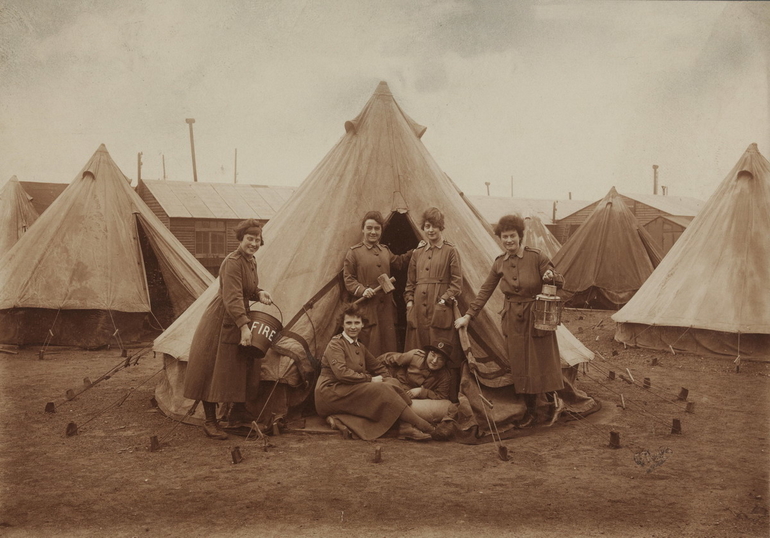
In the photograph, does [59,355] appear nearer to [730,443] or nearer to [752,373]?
[730,443]

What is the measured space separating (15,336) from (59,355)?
38.0 inches

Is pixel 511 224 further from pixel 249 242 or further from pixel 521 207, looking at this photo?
pixel 521 207

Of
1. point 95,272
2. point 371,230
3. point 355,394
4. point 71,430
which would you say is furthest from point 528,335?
point 95,272

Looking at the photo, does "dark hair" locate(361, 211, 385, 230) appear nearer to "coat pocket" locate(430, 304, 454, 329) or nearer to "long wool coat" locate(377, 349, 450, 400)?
"coat pocket" locate(430, 304, 454, 329)

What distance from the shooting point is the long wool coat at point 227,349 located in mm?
4988

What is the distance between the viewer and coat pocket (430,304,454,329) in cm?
552

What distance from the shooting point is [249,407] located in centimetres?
533

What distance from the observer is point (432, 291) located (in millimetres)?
5688

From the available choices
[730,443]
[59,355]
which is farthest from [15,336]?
[730,443]

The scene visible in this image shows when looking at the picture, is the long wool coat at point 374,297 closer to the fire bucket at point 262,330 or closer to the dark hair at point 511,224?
the fire bucket at point 262,330

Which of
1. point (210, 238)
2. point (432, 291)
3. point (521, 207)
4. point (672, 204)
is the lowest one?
point (432, 291)

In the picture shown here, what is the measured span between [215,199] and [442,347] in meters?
16.8

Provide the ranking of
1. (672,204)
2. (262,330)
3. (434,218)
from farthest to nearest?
(672,204) → (434,218) → (262,330)

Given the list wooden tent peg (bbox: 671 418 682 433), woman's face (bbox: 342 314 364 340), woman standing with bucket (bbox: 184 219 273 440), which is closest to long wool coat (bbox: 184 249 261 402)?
woman standing with bucket (bbox: 184 219 273 440)
